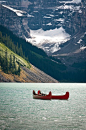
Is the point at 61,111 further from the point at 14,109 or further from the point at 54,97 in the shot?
the point at 54,97

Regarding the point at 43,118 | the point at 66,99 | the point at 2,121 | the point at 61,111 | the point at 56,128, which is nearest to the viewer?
the point at 56,128

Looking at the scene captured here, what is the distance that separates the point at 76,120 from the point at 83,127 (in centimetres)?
804

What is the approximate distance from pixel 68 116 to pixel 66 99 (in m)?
44.9

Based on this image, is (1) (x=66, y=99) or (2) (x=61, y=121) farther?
(1) (x=66, y=99)

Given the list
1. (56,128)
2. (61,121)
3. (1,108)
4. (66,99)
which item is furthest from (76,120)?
(66,99)

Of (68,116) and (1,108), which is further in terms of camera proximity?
(1,108)

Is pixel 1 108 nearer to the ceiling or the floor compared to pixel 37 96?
nearer to the ceiling

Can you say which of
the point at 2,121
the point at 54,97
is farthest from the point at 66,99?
the point at 2,121

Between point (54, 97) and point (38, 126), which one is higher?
point (38, 126)

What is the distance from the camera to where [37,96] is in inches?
5394

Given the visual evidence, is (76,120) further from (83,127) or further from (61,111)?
(61,111)

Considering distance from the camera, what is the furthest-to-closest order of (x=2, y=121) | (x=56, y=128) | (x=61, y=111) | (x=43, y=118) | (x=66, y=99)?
1. (x=66, y=99)
2. (x=61, y=111)
3. (x=43, y=118)
4. (x=2, y=121)
5. (x=56, y=128)

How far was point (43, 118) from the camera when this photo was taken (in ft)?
289

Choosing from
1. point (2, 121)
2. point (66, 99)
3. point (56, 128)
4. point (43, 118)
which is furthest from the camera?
point (66, 99)
